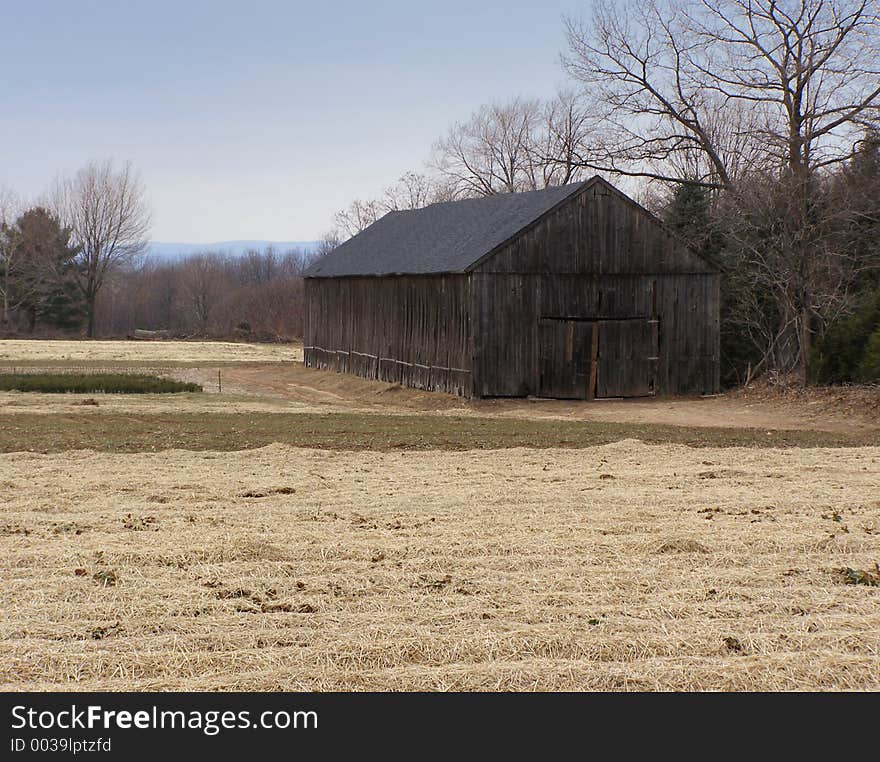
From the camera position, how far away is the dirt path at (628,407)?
26.3 m

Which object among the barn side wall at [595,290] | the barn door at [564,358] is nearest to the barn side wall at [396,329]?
the barn side wall at [595,290]

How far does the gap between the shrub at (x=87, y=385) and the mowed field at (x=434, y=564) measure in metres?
11.6

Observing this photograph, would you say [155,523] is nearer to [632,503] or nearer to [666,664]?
[632,503]

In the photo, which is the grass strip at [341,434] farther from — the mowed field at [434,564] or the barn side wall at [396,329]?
the barn side wall at [396,329]

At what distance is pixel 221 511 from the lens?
1217 centimetres

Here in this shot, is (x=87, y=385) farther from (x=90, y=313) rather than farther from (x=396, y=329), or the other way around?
(x=90, y=313)

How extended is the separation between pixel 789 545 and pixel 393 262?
27456 millimetres

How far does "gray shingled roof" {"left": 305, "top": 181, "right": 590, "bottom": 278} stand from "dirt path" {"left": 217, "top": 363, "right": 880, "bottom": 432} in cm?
352

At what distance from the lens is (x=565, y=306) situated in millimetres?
31375

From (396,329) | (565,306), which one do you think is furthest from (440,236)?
(565,306)

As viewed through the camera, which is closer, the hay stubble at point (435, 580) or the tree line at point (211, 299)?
the hay stubble at point (435, 580)

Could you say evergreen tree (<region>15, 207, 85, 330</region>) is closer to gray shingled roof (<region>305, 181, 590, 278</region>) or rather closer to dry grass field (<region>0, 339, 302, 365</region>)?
dry grass field (<region>0, 339, 302, 365</region>)

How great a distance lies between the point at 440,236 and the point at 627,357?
7.83m

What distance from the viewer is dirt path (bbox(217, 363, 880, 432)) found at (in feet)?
86.2
